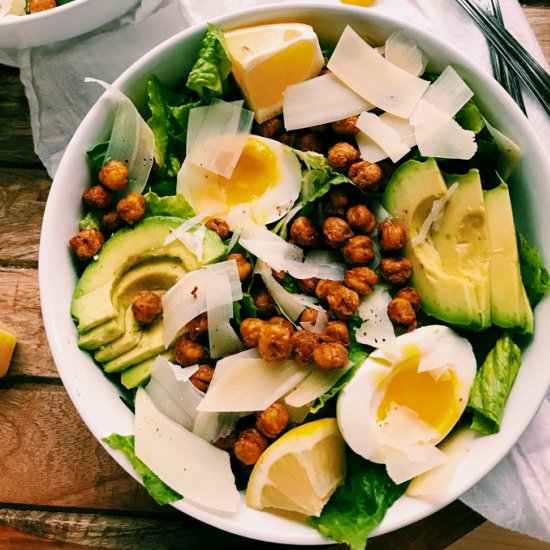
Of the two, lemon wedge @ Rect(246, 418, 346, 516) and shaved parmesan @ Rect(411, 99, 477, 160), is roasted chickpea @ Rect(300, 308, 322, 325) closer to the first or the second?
lemon wedge @ Rect(246, 418, 346, 516)

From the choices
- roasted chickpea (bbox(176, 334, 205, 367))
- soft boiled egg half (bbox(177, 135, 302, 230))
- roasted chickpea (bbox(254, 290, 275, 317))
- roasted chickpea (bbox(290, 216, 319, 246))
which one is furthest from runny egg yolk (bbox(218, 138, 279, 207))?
roasted chickpea (bbox(176, 334, 205, 367))

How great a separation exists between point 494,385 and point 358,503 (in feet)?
1.16

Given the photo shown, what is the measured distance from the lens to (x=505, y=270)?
4.77 ft

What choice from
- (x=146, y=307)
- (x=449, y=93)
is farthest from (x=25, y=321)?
(x=449, y=93)

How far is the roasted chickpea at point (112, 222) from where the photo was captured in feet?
5.15

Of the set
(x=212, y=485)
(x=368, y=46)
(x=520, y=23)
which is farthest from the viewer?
(x=520, y=23)

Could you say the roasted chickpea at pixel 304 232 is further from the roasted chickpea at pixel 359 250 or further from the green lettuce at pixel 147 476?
the green lettuce at pixel 147 476

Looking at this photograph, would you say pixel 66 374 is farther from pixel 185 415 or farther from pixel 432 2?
pixel 432 2

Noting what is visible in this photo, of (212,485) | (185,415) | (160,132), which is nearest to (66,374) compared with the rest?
(185,415)

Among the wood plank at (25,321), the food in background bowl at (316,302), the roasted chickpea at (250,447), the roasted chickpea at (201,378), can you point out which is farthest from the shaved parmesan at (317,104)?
the wood plank at (25,321)

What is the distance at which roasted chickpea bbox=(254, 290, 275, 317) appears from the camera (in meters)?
1.56

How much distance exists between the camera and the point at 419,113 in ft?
5.02

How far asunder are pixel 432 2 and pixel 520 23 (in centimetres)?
22

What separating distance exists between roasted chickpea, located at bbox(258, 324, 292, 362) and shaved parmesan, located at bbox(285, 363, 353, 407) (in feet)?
0.24
